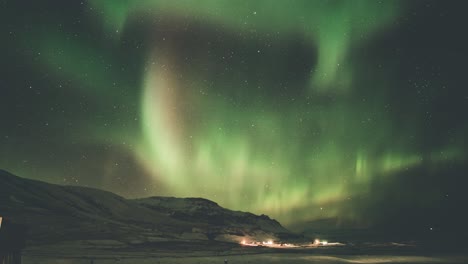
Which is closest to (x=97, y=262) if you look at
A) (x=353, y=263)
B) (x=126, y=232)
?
(x=353, y=263)

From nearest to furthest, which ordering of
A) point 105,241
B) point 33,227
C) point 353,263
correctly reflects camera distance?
point 353,263, point 105,241, point 33,227

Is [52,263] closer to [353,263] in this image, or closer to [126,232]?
[353,263]

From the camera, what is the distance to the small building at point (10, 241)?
24359 mm

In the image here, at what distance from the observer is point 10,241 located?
2514cm

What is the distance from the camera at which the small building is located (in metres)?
24.4

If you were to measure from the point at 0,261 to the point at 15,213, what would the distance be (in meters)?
189

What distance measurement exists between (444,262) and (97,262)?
71.4m

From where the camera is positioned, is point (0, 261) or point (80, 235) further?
point (80, 235)

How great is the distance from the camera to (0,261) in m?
24.1

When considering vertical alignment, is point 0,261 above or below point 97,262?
above

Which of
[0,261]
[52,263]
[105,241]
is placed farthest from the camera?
[105,241]

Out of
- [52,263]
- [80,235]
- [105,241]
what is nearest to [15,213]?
[80,235]

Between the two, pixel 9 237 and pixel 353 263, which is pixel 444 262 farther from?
pixel 9 237

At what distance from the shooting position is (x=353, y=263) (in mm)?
78750
